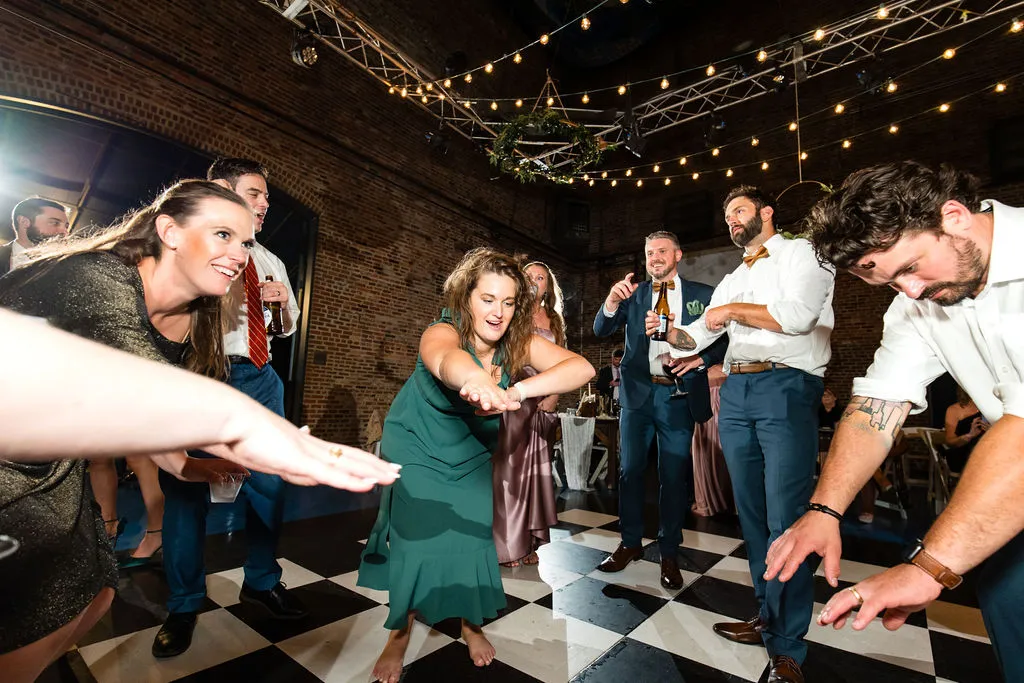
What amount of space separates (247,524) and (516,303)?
4.65ft

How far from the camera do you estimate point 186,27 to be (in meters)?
4.89

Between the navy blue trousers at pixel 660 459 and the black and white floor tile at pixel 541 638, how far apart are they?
286 millimetres

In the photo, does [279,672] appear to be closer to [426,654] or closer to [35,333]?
[426,654]

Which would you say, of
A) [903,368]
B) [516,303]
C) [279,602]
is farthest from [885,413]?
[279,602]

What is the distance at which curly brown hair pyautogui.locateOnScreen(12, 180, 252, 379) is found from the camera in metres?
1.09

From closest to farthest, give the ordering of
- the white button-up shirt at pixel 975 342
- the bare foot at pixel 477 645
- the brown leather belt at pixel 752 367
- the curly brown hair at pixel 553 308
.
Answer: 1. the white button-up shirt at pixel 975 342
2. the bare foot at pixel 477 645
3. the brown leather belt at pixel 752 367
4. the curly brown hair at pixel 553 308

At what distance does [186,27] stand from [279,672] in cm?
619

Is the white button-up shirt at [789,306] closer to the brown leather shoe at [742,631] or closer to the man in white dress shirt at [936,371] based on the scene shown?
the man in white dress shirt at [936,371]

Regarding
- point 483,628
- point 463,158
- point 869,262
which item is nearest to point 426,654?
point 483,628

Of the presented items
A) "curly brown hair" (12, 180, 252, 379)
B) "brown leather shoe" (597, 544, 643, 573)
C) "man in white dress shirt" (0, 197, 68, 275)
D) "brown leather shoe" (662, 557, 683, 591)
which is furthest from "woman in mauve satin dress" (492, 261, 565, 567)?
"man in white dress shirt" (0, 197, 68, 275)

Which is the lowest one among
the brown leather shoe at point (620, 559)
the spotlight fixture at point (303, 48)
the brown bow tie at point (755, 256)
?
the brown leather shoe at point (620, 559)

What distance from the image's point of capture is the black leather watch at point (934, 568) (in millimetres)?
795

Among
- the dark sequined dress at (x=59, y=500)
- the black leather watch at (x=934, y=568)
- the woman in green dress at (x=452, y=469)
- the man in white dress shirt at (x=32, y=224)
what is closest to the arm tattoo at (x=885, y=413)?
the black leather watch at (x=934, y=568)

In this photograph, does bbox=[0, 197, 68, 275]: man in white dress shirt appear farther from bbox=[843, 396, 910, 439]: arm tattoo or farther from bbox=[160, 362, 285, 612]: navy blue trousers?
bbox=[843, 396, 910, 439]: arm tattoo
